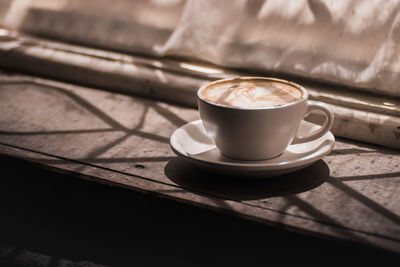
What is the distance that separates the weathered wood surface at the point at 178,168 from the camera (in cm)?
70

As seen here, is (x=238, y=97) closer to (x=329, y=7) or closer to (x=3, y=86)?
(x=329, y=7)

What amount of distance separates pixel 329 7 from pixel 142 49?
44 cm

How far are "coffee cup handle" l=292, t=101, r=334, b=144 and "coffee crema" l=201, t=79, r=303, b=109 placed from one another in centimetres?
3

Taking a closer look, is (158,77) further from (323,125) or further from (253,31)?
(323,125)

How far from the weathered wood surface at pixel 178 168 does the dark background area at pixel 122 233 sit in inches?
1.0

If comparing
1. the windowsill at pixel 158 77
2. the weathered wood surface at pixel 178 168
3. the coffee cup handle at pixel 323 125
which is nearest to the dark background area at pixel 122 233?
the weathered wood surface at pixel 178 168

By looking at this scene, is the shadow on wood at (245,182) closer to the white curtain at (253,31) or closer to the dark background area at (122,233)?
the dark background area at (122,233)

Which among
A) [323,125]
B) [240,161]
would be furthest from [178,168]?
[323,125]

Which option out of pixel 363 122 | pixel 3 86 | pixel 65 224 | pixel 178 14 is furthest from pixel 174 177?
pixel 3 86

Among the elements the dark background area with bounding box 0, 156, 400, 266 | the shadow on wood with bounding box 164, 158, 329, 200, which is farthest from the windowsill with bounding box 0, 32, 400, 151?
the dark background area with bounding box 0, 156, 400, 266

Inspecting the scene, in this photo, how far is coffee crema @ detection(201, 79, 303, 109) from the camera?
30.4 inches

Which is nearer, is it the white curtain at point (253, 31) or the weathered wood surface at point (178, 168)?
the weathered wood surface at point (178, 168)

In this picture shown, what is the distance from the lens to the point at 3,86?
3.93 feet

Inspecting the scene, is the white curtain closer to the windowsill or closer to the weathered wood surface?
the windowsill
